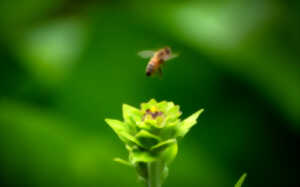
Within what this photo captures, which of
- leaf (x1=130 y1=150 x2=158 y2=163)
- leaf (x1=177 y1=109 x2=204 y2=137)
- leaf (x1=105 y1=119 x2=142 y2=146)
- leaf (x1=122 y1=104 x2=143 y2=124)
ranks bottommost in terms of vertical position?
leaf (x1=130 y1=150 x2=158 y2=163)

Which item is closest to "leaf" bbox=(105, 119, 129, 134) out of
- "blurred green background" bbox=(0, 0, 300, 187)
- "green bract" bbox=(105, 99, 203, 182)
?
"green bract" bbox=(105, 99, 203, 182)

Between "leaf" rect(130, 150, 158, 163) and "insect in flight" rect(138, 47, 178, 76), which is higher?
"insect in flight" rect(138, 47, 178, 76)

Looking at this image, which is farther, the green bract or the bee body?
the bee body

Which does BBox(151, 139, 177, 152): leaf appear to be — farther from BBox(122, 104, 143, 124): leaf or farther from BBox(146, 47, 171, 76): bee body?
BBox(146, 47, 171, 76): bee body

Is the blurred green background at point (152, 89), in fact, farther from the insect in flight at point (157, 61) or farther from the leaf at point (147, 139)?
the leaf at point (147, 139)

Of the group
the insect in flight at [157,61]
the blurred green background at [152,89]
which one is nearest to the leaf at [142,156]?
the insect in flight at [157,61]

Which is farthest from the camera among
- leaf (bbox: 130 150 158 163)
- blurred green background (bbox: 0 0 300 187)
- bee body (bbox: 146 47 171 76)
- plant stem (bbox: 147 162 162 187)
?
blurred green background (bbox: 0 0 300 187)

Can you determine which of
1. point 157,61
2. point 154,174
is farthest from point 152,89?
point 154,174
